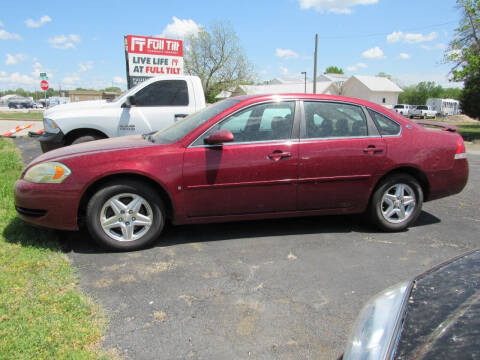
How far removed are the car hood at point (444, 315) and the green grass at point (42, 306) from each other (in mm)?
1745

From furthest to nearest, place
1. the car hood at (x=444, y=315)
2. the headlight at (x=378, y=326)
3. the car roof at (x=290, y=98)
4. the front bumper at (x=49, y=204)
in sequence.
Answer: the car roof at (x=290, y=98) → the front bumper at (x=49, y=204) → the headlight at (x=378, y=326) → the car hood at (x=444, y=315)

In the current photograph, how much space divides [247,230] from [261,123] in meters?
1.27

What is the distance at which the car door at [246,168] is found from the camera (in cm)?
387

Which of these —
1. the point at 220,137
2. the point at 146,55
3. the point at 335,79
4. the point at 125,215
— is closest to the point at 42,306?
the point at 125,215

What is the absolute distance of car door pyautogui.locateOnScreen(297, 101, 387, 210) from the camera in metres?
4.11

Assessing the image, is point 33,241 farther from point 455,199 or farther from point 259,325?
point 455,199

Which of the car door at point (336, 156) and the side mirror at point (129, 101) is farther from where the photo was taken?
the side mirror at point (129, 101)

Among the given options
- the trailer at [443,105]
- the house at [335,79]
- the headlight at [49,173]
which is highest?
the house at [335,79]

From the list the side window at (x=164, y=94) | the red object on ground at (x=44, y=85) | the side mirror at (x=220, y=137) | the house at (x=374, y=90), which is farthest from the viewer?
the house at (x=374, y=90)

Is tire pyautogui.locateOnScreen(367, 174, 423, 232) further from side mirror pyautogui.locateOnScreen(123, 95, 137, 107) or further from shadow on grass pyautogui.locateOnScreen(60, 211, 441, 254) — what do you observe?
side mirror pyautogui.locateOnScreen(123, 95, 137, 107)

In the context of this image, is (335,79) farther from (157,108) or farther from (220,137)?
(220,137)

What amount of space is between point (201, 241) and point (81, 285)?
1.37 m

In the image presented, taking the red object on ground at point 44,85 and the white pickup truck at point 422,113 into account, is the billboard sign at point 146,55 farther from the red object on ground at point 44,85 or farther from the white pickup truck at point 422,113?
the white pickup truck at point 422,113

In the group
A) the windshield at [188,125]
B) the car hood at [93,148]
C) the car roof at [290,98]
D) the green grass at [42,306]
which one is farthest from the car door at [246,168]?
the green grass at [42,306]
